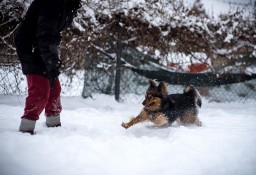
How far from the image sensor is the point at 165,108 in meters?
4.19

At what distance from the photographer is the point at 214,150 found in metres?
2.61

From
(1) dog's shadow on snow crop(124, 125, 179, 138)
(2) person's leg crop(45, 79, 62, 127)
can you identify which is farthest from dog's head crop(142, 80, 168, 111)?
(2) person's leg crop(45, 79, 62, 127)

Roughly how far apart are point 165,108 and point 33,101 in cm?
214

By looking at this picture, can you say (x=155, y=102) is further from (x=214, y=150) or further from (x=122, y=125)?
(x=214, y=150)

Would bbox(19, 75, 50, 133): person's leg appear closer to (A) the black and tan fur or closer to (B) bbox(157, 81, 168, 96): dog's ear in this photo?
(A) the black and tan fur

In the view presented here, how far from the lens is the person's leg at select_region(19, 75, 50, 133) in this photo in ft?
9.23

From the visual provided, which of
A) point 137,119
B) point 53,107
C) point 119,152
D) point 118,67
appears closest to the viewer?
point 119,152

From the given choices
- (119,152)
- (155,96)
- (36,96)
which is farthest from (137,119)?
(36,96)

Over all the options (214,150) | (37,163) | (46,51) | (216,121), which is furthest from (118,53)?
(37,163)

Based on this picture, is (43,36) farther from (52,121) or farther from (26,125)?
(52,121)

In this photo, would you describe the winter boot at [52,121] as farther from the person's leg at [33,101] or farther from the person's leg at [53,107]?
the person's leg at [33,101]

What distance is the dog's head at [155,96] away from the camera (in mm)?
4102

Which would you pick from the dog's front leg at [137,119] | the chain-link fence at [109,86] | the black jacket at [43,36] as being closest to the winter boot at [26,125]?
the black jacket at [43,36]

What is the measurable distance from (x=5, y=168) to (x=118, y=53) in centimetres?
429
